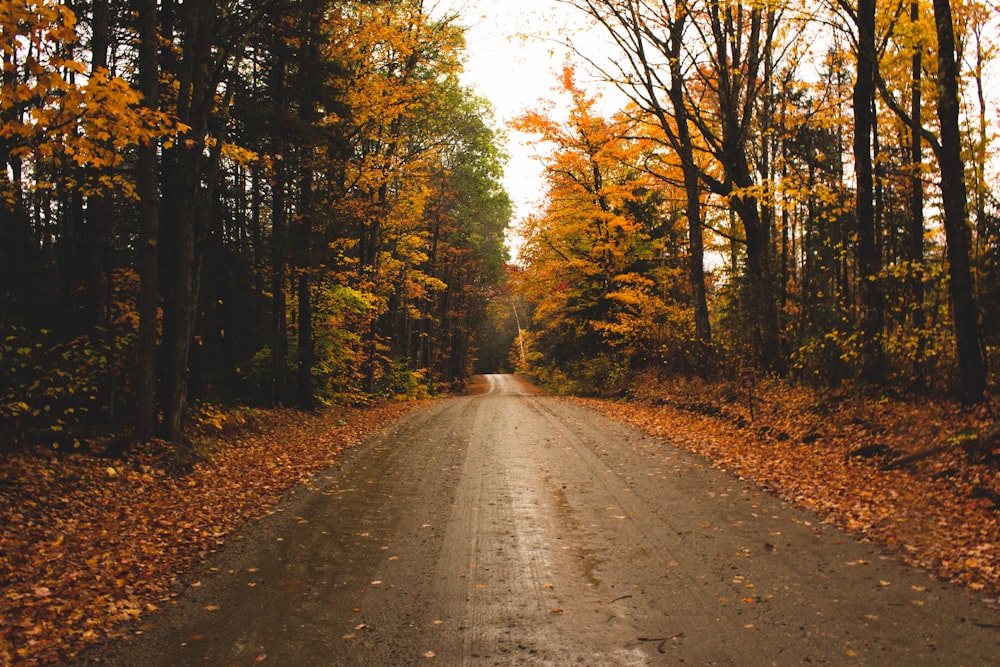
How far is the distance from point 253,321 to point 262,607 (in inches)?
493

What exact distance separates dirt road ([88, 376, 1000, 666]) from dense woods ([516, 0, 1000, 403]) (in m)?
5.22

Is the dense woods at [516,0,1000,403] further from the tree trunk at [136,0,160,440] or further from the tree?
the tree trunk at [136,0,160,440]

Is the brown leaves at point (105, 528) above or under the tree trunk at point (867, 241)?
under

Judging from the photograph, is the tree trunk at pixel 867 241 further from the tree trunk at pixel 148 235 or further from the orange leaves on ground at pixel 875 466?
the tree trunk at pixel 148 235

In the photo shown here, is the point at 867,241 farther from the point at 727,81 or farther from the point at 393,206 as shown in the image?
the point at 393,206

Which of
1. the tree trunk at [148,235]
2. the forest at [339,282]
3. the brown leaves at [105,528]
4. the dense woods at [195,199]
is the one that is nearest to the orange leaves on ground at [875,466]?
the forest at [339,282]

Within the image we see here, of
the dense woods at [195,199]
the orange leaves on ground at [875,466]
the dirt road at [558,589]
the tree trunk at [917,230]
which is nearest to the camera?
the dirt road at [558,589]

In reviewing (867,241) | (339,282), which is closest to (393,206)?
(339,282)

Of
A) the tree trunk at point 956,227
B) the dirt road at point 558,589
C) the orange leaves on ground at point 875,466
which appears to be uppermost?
the tree trunk at point 956,227

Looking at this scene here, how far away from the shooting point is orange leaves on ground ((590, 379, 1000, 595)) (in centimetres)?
574

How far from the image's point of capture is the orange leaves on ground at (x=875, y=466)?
5.74 m

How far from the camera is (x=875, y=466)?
862 cm

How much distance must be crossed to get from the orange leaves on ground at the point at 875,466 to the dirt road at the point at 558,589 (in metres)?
0.48

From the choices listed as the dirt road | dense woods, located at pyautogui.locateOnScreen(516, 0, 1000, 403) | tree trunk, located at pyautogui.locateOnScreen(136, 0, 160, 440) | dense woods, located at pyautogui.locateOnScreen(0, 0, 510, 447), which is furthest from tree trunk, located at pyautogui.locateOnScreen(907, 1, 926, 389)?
tree trunk, located at pyautogui.locateOnScreen(136, 0, 160, 440)
